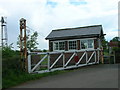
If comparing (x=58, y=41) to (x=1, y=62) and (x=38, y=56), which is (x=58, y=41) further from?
(x=1, y=62)

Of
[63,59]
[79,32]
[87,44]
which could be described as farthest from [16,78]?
[79,32]

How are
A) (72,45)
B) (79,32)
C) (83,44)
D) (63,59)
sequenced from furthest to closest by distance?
1. (79,32)
2. (72,45)
3. (83,44)
4. (63,59)

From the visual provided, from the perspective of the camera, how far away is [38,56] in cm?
1023

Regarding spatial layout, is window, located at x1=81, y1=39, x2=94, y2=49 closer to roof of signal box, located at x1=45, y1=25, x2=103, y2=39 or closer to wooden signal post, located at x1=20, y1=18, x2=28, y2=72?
roof of signal box, located at x1=45, y1=25, x2=103, y2=39

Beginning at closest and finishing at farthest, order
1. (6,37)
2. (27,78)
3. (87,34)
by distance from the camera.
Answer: (27,78) < (87,34) < (6,37)

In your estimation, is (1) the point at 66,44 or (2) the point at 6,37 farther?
(2) the point at 6,37

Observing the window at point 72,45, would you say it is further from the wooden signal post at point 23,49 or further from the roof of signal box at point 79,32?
the wooden signal post at point 23,49

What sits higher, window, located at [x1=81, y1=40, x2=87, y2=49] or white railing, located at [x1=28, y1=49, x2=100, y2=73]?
window, located at [x1=81, y1=40, x2=87, y2=49]

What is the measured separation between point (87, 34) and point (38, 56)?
8.45 m

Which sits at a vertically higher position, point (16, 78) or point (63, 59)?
point (63, 59)

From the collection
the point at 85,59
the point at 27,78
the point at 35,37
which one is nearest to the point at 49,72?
the point at 27,78

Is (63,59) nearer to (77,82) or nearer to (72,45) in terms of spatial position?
(77,82)

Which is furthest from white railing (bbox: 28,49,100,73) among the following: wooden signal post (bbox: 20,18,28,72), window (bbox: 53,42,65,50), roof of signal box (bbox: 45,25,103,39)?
window (bbox: 53,42,65,50)

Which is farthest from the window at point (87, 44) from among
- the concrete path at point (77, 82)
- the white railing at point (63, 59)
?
the concrete path at point (77, 82)
